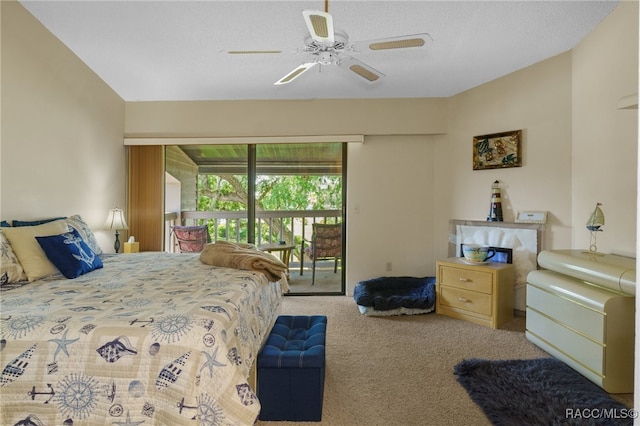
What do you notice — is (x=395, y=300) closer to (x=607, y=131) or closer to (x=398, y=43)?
(x=607, y=131)

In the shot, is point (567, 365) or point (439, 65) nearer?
point (567, 365)

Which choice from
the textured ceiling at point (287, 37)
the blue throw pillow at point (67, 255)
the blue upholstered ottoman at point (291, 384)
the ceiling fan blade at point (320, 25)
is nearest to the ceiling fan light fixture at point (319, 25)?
the ceiling fan blade at point (320, 25)

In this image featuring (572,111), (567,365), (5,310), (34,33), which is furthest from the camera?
(572,111)

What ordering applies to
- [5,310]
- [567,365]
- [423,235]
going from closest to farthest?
[5,310] → [567,365] → [423,235]

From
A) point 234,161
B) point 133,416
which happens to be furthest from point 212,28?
point 133,416

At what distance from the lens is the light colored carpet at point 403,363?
5.73 ft

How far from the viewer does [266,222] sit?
14.0 ft

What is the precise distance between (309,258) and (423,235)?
1.51 metres

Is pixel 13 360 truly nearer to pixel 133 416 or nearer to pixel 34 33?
pixel 133 416

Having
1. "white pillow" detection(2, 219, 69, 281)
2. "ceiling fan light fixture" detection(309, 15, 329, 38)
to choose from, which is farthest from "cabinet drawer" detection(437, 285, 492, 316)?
"white pillow" detection(2, 219, 69, 281)

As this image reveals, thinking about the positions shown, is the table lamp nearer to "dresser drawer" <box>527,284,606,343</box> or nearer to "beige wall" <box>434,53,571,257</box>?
"beige wall" <box>434,53,571,257</box>

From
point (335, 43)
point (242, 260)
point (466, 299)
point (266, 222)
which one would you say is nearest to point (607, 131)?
point (466, 299)

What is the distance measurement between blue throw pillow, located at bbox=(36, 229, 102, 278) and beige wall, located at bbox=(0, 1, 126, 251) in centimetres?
54

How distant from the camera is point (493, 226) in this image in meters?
3.52
